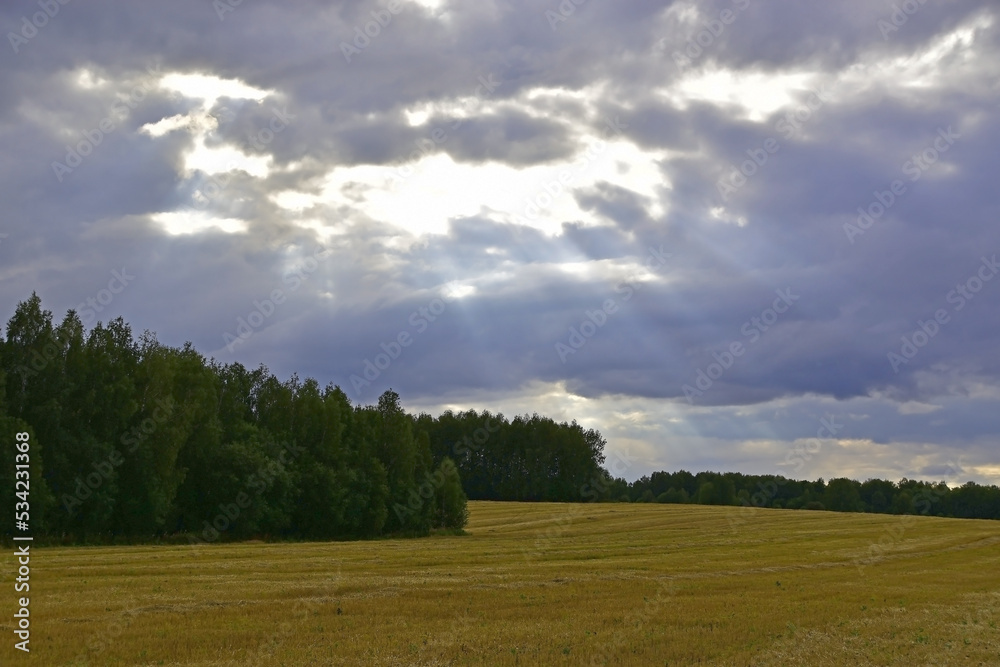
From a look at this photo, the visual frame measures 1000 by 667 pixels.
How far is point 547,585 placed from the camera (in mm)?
34812

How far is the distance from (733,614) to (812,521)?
70862mm

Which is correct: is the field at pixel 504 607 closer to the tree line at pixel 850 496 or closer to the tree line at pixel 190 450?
the tree line at pixel 190 450

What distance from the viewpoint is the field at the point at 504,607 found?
2128cm

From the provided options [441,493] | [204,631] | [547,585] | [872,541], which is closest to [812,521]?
[872,541]

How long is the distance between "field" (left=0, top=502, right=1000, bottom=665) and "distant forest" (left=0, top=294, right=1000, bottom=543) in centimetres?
970

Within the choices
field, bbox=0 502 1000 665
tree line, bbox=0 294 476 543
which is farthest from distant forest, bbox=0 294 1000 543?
field, bbox=0 502 1000 665

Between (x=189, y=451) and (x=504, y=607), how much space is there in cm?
4864

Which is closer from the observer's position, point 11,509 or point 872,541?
point 11,509

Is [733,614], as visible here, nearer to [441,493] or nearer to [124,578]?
[124,578]

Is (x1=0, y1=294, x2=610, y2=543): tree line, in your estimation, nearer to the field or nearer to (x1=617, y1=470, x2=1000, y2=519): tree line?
the field

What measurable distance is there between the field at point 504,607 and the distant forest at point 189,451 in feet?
31.8

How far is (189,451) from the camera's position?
70.2 meters

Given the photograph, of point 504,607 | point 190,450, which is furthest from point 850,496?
point 504,607

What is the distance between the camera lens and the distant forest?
5878 cm
